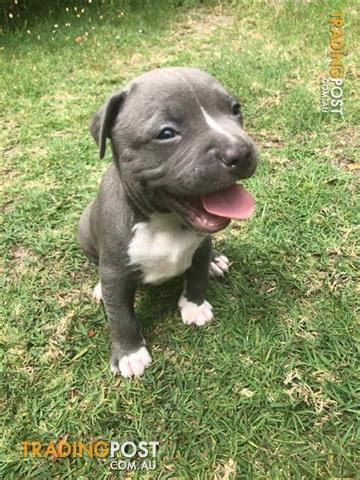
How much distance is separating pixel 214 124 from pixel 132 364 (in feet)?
4.87

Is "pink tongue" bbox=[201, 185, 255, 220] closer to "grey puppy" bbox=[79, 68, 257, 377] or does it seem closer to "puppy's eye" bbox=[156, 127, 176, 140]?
"grey puppy" bbox=[79, 68, 257, 377]

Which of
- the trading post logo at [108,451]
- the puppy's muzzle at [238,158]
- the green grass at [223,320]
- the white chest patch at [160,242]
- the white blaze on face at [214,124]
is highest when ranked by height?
the white blaze on face at [214,124]

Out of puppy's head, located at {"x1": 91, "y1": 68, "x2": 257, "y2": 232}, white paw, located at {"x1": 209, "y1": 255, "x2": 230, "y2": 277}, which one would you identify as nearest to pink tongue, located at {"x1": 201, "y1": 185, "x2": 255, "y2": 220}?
puppy's head, located at {"x1": 91, "y1": 68, "x2": 257, "y2": 232}

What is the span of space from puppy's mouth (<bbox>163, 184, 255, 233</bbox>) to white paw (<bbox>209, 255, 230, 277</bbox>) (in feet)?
3.67

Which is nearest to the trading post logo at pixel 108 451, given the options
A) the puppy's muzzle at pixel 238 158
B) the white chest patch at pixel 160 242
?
the white chest patch at pixel 160 242

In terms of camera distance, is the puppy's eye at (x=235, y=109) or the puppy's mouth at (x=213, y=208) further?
the puppy's eye at (x=235, y=109)

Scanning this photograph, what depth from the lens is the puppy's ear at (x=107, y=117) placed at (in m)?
2.35

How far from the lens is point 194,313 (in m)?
3.14

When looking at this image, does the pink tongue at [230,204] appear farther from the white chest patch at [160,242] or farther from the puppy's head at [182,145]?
the white chest patch at [160,242]

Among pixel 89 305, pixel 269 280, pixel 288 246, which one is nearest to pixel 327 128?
pixel 288 246

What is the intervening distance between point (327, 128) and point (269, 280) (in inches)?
82.5

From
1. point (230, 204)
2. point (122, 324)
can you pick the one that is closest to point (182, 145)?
point (230, 204)

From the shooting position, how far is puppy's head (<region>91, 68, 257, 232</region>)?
2127mm

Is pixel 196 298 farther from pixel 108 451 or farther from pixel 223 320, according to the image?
pixel 108 451
